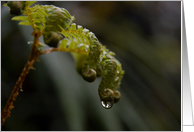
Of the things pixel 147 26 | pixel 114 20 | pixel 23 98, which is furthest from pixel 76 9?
pixel 23 98

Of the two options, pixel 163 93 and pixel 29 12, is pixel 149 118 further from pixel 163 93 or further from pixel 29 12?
pixel 29 12

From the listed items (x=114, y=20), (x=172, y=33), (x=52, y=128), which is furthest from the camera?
(x=172, y=33)

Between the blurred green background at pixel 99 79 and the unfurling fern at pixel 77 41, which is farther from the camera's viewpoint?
the blurred green background at pixel 99 79

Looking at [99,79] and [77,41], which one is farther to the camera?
[99,79]

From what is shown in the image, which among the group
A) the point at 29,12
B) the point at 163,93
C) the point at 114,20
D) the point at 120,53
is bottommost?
the point at 163,93

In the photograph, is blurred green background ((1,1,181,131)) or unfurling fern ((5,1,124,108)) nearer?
unfurling fern ((5,1,124,108))
